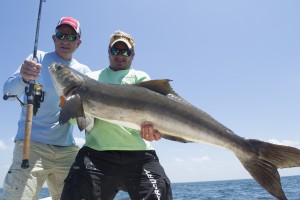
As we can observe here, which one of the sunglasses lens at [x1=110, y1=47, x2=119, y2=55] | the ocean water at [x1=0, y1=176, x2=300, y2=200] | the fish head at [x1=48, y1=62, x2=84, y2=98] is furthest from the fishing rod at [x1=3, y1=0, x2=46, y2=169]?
the ocean water at [x1=0, y1=176, x2=300, y2=200]

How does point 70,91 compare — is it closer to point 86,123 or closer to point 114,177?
point 86,123

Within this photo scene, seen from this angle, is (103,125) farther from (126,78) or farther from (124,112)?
(126,78)

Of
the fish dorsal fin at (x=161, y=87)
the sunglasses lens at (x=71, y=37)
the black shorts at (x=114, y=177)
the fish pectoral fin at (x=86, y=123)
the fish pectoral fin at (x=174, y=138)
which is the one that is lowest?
the black shorts at (x=114, y=177)

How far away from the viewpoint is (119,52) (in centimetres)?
629

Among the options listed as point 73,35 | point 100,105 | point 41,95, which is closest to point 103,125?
point 100,105

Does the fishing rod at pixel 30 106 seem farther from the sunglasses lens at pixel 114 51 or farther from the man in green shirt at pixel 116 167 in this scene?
the sunglasses lens at pixel 114 51

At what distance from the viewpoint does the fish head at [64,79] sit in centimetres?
594

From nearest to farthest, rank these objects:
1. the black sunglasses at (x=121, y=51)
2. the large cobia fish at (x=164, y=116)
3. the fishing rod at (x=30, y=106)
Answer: the large cobia fish at (x=164, y=116), the fishing rod at (x=30, y=106), the black sunglasses at (x=121, y=51)

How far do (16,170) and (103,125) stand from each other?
171 centimetres

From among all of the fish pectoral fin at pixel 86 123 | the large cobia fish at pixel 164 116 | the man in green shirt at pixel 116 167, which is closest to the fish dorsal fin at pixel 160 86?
the large cobia fish at pixel 164 116

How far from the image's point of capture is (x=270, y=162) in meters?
4.81

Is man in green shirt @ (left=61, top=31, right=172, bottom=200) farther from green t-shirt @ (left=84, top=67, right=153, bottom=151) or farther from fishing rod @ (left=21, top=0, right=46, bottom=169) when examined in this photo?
fishing rod @ (left=21, top=0, right=46, bottom=169)

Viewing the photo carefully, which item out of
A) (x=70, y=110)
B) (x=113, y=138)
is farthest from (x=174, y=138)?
(x=70, y=110)

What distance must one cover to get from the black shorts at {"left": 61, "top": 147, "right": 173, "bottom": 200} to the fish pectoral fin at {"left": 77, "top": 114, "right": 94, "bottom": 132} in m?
0.37
